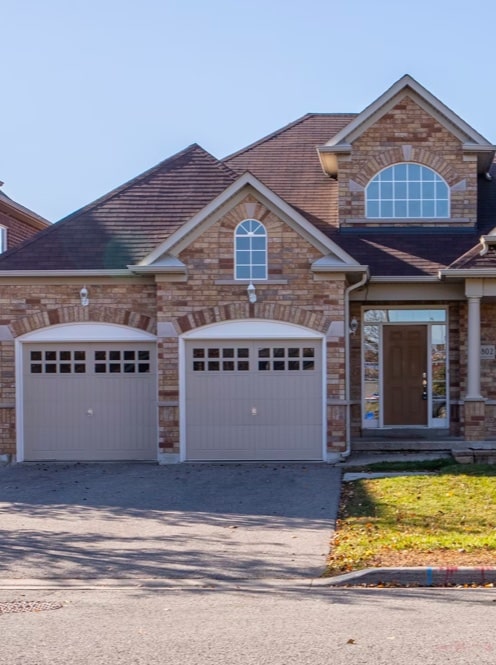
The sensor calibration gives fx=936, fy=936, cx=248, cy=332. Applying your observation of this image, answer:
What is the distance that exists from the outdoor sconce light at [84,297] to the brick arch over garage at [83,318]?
0.28 feet

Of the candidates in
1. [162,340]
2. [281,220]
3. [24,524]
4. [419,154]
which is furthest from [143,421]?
[419,154]

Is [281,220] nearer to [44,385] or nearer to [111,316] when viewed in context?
[111,316]

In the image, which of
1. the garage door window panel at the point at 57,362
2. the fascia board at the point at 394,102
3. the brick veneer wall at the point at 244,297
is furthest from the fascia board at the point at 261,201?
the fascia board at the point at 394,102

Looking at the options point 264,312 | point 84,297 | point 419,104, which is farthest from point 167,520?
point 419,104

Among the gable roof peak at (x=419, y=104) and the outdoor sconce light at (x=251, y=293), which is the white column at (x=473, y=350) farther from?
the outdoor sconce light at (x=251, y=293)

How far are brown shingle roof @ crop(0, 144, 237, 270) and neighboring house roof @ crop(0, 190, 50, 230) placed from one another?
7.91m

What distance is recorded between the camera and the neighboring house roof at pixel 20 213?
2638 cm

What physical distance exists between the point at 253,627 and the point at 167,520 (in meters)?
4.86

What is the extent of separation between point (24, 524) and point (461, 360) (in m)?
10.0

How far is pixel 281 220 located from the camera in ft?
55.3

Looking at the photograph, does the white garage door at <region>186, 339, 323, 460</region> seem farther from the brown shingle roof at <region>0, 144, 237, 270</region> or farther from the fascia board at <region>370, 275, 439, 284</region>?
the brown shingle roof at <region>0, 144, 237, 270</region>

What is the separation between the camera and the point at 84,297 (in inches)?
691

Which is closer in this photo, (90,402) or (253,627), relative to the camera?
(253,627)

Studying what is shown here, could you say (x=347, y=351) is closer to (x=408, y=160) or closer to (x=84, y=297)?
(x=408, y=160)
